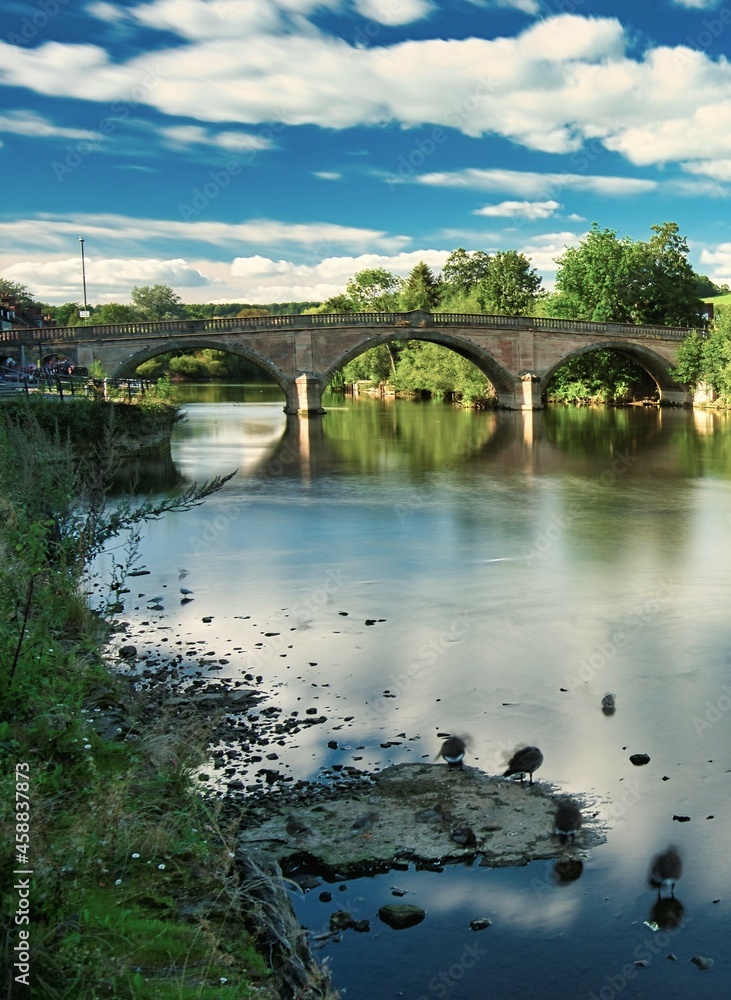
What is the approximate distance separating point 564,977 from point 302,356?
52138mm

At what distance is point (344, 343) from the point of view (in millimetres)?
57312

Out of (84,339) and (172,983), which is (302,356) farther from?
(172,983)

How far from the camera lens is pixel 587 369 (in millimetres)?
71000

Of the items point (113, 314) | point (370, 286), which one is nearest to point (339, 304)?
point (370, 286)

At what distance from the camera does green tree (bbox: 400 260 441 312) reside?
99250 millimetres

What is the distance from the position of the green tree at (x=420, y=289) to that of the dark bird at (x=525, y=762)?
91.8 m

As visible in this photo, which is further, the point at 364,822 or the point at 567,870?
the point at 364,822

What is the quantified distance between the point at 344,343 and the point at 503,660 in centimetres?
4694

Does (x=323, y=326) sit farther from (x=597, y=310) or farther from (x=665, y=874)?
(x=665, y=874)

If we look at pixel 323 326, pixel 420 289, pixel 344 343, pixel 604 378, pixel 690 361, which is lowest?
pixel 604 378

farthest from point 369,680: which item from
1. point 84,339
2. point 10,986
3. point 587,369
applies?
point 587,369

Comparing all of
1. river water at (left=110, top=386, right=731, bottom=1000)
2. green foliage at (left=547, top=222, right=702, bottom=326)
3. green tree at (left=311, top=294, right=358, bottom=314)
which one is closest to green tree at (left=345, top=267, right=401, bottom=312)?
green tree at (left=311, top=294, right=358, bottom=314)

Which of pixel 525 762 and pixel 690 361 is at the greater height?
pixel 690 361

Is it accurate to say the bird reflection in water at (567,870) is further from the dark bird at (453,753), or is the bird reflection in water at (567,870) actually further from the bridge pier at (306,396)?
the bridge pier at (306,396)
